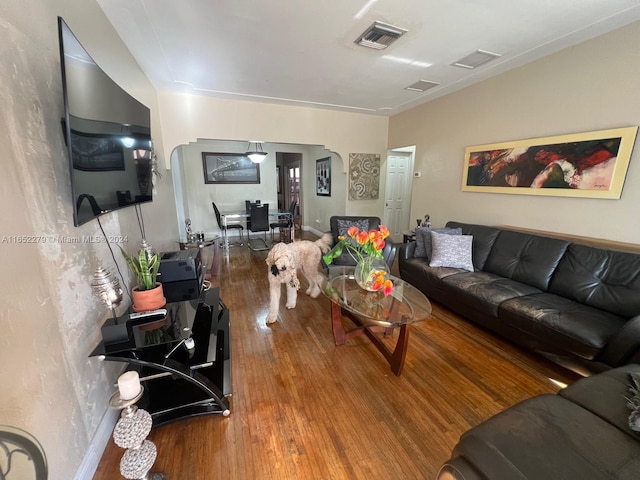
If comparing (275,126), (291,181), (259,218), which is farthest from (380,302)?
(291,181)

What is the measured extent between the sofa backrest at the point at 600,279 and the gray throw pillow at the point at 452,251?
74cm

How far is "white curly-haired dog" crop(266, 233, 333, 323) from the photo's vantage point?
2.39 meters

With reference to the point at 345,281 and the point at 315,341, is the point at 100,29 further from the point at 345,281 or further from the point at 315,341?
the point at 315,341

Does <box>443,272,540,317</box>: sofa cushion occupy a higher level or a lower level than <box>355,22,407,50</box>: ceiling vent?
lower

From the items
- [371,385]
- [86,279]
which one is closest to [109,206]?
[86,279]

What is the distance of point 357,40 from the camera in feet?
7.32

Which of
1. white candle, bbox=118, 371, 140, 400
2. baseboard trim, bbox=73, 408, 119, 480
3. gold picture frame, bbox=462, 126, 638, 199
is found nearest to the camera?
white candle, bbox=118, 371, 140, 400

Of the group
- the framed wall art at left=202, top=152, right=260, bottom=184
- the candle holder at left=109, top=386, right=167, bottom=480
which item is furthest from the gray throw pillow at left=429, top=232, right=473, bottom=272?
the framed wall art at left=202, top=152, right=260, bottom=184

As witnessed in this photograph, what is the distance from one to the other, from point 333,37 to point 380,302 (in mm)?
2307

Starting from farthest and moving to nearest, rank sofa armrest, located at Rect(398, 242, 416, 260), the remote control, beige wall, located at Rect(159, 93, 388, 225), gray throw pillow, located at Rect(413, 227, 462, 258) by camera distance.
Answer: beige wall, located at Rect(159, 93, 388, 225) → sofa armrest, located at Rect(398, 242, 416, 260) → gray throw pillow, located at Rect(413, 227, 462, 258) → the remote control

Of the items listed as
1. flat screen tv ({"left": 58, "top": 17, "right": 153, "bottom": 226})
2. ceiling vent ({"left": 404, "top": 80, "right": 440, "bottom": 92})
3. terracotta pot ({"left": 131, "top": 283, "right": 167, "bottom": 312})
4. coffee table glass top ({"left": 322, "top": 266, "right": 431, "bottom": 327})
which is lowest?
coffee table glass top ({"left": 322, "top": 266, "right": 431, "bottom": 327})

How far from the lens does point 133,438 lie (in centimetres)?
103

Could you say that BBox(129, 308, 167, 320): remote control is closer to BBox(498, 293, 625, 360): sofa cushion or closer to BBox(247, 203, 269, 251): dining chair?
BBox(498, 293, 625, 360): sofa cushion

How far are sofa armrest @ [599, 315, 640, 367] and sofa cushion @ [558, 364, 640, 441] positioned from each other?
30 cm
